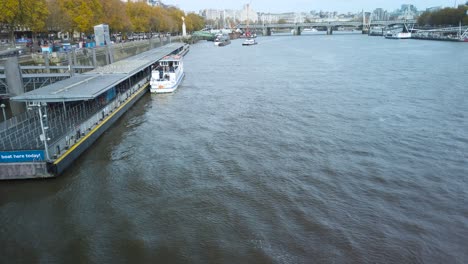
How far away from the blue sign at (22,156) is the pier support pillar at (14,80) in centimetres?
1474

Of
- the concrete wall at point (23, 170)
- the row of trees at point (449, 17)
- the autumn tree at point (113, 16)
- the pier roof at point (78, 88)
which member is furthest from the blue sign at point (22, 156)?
the row of trees at point (449, 17)

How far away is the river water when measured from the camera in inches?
579

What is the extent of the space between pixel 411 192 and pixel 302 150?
708 cm

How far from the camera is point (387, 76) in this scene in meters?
52.6

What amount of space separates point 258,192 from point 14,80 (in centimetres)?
2373

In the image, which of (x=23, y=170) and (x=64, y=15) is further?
(x=64, y=15)

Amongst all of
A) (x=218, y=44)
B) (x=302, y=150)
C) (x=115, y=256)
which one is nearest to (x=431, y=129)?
(x=302, y=150)

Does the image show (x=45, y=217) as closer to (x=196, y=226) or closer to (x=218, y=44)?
(x=196, y=226)

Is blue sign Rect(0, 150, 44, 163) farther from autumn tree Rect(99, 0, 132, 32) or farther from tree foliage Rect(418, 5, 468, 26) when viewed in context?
tree foliage Rect(418, 5, 468, 26)

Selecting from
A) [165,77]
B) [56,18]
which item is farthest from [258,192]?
[56,18]

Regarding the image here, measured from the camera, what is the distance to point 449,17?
150750 mm

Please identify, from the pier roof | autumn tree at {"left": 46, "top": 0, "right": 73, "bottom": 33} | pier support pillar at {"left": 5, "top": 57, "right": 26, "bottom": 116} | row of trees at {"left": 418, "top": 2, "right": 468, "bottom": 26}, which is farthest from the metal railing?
row of trees at {"left": 418, "top": 2, "right": 468, "bottom": 26}

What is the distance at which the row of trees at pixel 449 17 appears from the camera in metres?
142

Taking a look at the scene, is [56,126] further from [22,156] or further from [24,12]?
[24,12]
